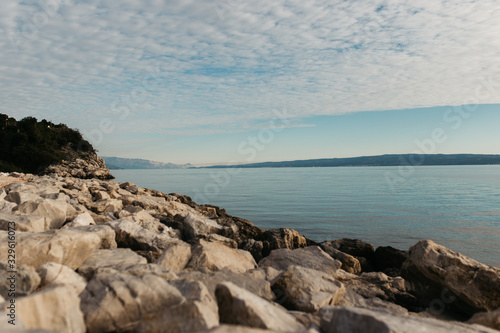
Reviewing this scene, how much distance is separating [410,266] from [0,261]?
271 inches

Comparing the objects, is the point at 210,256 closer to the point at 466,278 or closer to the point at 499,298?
the point at 466,278

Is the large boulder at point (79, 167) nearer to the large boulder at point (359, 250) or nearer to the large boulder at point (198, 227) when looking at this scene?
the large boulder at point (198, 227)

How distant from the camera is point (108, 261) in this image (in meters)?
5.22

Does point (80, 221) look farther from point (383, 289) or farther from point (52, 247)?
point (383, 289)

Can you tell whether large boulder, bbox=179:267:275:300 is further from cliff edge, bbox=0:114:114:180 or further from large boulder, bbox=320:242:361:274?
cliff edge, bbox=0:114:114:180

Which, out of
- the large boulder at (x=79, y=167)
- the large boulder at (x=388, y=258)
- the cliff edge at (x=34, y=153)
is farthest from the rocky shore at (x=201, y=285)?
the cliff edge at (x=34, y=153)

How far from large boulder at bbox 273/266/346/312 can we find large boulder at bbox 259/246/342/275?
1603 millimetres

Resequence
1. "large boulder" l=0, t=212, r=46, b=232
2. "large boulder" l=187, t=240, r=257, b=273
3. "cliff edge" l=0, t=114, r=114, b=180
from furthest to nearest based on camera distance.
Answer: "cliff edge" l=0, t=114, r=114, b=180 → "large boulder" l=187, t=240, r=257, b=273 → "large boulder" l=0, t=212, r=46, b=232

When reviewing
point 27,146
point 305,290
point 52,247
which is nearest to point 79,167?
point 27,146

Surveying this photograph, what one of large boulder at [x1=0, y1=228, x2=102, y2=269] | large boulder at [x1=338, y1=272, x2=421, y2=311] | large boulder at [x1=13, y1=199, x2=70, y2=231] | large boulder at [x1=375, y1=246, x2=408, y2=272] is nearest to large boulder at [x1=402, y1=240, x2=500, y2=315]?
large boulder at [x1=338, y1=272, x2=421, y2=311]

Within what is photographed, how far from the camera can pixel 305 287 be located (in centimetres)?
515

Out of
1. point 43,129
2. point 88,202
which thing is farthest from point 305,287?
point 43,129

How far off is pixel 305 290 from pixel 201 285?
193cm

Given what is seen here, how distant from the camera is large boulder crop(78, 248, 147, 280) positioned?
15.9 ft
